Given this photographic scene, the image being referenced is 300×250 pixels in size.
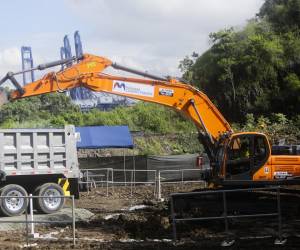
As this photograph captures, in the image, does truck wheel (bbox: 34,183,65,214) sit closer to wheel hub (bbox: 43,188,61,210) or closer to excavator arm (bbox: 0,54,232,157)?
wheel hub (bbox: 43,188,61,210)

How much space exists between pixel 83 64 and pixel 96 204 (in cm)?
511

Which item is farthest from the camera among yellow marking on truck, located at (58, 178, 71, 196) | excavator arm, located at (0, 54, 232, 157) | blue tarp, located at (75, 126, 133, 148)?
blue tarp, located at (75, 126, 133, 148)

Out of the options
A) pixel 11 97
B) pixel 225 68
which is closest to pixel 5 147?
pixel 11 97

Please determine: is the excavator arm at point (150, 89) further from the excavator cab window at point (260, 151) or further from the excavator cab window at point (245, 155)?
the excavator cab window at point (260, 151)

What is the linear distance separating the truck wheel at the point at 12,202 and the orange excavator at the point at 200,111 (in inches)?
99.5

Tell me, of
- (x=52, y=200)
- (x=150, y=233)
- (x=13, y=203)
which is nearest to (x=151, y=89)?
(x=52, y=200)

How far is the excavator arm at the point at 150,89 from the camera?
1828 centimetres

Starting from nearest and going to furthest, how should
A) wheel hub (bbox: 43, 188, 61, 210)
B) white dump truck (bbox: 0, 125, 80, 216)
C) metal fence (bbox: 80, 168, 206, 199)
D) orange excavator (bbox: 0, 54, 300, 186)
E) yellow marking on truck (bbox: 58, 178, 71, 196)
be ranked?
orange excavator (bbox: 0, 54, 300, 186) < white dump truck (bbox: 0, 125, 80, 216) < wheel hub (bbox: 43, 188, 61, 210) < yellow marking on truck (bbox: 58, 178, 71, 196) < metal fence (bbox: 80, 168, 206, 199)

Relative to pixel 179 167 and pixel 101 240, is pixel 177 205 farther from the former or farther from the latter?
pixel 179 167

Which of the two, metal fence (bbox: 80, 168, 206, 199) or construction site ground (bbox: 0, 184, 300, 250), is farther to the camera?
metal fence (bbox: 80, 168, 206, 199)

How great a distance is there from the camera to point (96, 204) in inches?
824

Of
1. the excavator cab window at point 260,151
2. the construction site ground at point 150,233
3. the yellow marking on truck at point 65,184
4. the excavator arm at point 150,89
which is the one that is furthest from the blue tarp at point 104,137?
the excavator cab window at point 260,151

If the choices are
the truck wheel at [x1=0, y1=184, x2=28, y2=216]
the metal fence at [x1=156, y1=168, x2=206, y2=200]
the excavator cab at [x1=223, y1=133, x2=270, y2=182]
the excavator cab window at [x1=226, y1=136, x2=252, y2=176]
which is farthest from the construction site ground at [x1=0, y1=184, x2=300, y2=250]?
the metal fence at [x1=156, y1=168, x2=206, y2=200]

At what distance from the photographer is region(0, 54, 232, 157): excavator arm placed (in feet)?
60.0
